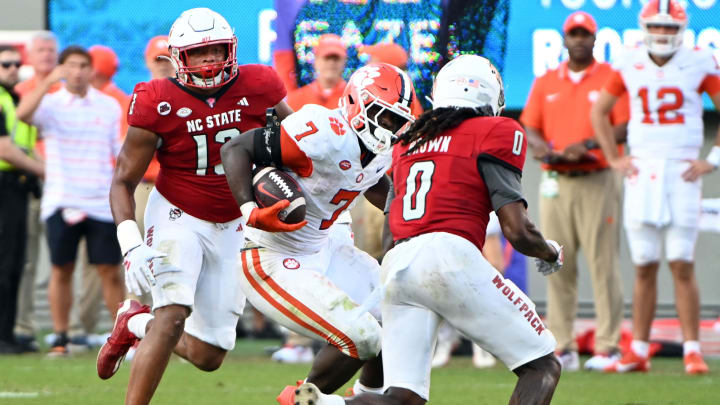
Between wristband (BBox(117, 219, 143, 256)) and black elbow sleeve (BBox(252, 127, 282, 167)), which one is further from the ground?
black elbow sleeve (BBox(252, 127, 282, 167))

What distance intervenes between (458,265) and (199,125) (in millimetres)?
1590

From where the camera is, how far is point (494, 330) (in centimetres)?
441

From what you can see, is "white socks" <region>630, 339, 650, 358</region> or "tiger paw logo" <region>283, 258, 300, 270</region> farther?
"white socks" <region>630, 339, 650, 358</region>

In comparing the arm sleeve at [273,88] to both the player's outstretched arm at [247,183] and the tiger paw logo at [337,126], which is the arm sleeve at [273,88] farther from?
the tiger paw logo at [337,126]

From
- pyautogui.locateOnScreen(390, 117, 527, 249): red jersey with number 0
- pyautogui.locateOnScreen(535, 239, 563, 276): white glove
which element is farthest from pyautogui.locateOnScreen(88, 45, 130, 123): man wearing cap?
pyautogui.locateOnScreen(535, 239, 563, 276): white glove

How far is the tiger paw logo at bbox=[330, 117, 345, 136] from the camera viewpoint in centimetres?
494

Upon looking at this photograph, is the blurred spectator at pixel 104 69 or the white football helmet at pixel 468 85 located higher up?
the white football helmet at pixel 468 85

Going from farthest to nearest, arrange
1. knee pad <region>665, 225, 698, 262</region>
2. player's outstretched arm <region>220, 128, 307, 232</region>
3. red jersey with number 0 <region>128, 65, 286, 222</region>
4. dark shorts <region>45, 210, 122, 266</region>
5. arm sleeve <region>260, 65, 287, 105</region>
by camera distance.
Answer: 1. dark shorts <region>45, 210, 122, 266</region>
2. knee pad <region>665, 225, 698, 262</region>
3. arm sleeve <region>260, 65, 287, 105</region>
4. red jersey with number 0 <region>128, 65, 286, 222</region>
5. player's outstretched arm <region>220, 128, 307, 232</region>

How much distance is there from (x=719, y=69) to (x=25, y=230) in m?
4.98

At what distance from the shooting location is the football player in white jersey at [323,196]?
4.92 meters

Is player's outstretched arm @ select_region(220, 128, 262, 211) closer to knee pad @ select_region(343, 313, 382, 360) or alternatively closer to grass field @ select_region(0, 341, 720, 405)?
knee pad @ select_region(343, 313, 382, 360)

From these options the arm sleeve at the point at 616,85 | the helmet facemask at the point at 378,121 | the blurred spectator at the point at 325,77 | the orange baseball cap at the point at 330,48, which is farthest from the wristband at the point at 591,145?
the helmet facemask at the point at 378,121

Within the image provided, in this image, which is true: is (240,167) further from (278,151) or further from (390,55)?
(390,55)

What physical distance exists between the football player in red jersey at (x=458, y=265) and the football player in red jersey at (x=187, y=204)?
1163 mm
